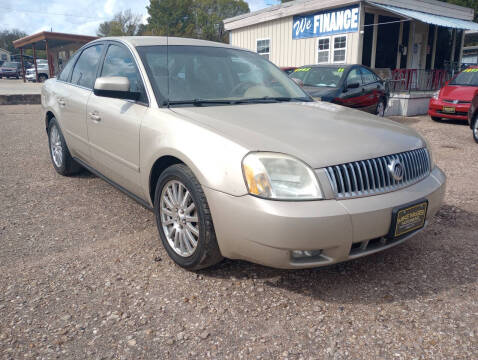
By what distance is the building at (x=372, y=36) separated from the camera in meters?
14.2

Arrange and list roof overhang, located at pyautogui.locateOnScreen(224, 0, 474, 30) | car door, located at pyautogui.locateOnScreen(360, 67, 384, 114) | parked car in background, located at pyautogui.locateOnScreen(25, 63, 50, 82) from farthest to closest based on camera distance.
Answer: parked car in background, located at pyautogui.locateOnScreen(25, 63, 50, 82)
roof overhang, located at pyautogui.locateOnScreen(224, 0, 474, 30)
car door, located at pyautogui.locateOnScreen(360, 67, 384, 114)

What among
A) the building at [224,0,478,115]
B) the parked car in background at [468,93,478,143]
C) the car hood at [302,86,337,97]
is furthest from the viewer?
the building at [224,0,478,115]

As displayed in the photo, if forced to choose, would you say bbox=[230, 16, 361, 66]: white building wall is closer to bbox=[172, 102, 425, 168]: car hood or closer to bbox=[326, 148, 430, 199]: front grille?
bbox=[172, 102, 425, 168]: car hood

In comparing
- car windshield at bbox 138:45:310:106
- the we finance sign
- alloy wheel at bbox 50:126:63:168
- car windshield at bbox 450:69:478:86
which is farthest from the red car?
alloy wheel at bbox 50:126:63:168

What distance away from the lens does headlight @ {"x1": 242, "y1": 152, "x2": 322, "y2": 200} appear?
230 centimetres

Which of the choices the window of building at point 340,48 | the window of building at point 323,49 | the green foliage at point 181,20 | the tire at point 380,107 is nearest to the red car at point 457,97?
the tire at point 380,107

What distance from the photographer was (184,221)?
111 inches

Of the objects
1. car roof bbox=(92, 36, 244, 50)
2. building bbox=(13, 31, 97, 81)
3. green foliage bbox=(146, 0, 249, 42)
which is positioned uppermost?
green foliage bbox=(146, 0, 249, 42)

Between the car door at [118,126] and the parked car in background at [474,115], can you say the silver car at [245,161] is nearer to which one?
the car door at [118,126]

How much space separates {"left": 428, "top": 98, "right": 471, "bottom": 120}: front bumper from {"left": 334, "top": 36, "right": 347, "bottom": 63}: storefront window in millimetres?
5099

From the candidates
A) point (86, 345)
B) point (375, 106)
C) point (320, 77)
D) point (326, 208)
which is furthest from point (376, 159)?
point (375, 106)

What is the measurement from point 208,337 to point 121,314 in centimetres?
56

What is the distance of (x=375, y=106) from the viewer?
1045cm

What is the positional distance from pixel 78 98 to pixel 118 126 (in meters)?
1.14
